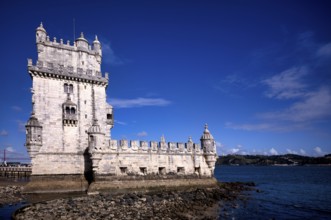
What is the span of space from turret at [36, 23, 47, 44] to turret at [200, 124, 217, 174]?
20482 mm

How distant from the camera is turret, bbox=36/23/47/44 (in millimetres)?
27000

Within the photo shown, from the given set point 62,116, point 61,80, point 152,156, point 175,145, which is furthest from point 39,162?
point 175,145

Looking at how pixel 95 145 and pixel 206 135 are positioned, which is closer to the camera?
pixel 95 145

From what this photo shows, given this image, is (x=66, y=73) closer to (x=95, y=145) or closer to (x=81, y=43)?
(x=81, y=43)

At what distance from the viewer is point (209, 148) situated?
102 feet

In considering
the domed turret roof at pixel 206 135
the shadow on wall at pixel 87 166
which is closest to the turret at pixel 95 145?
the shadow on wall at pixel 87 166

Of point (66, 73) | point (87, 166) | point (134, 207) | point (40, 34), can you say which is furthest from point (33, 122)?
point (134, 207)

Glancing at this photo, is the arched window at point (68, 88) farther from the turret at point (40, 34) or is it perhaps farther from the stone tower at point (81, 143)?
the turret at point (40, 34)

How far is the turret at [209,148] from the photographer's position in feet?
101

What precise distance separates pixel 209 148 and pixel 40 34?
73.2 ft

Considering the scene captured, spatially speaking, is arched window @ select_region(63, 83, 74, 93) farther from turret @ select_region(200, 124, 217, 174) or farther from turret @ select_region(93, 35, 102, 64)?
turret @ select_region(200, 124, 217, 174)

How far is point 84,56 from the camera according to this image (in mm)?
29203

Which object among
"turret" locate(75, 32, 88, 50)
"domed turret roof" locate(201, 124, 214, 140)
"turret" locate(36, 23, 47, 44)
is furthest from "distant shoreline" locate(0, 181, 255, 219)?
"turret" locate(75, 32, 88, 50)

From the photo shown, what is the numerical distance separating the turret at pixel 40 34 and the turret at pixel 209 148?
20482 mm
